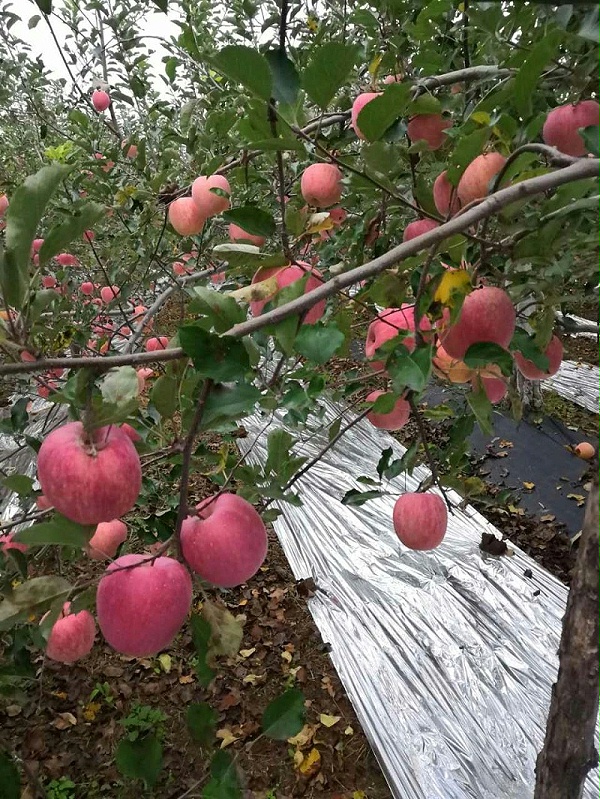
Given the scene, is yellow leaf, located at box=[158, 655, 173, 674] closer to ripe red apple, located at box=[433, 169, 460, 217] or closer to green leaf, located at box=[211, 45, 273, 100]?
ripe red apple, located at box=[433, 169, 460, 217]

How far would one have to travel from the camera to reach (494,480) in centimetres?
285

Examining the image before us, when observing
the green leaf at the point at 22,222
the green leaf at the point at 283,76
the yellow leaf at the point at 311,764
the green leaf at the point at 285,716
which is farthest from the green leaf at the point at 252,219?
the yellow leaf at the point at 311,764

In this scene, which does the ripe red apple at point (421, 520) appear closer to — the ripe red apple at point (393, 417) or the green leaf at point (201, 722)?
the ripe red apple at point (393, 417)

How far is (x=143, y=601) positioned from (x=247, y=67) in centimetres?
46

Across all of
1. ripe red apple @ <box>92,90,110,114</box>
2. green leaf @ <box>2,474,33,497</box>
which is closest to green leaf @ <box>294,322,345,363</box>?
green leaf @ <box>2,474,33,497</box>

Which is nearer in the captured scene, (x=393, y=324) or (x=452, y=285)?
(x=452, y=285)

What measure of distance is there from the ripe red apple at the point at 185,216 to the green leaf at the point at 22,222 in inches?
27.1

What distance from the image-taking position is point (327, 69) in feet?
1.69

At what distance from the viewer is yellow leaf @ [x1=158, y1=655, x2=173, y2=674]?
191 cm

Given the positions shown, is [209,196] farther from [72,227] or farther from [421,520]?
[421,520]

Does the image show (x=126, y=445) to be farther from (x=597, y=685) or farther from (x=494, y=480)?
(x=494, y=480)

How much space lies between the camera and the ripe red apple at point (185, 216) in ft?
3.66

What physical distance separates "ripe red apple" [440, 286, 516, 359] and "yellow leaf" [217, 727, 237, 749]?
1.56 meters

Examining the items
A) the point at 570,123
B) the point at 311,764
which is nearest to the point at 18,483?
the point at 570,123
